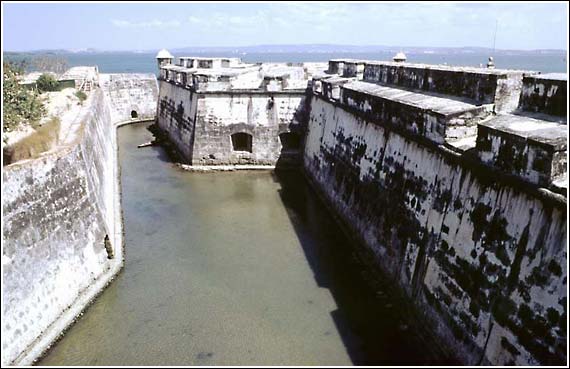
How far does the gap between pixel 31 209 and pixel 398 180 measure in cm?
700

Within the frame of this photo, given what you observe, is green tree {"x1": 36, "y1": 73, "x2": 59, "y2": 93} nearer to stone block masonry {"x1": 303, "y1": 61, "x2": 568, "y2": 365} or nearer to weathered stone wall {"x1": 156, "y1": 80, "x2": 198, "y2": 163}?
weathered stone wall {"x1": 156, "y1": 80, "x2": 198, "y2": 163}

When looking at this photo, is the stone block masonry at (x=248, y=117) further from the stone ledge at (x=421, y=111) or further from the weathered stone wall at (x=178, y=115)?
the stone ledge at (x=421, y=111)

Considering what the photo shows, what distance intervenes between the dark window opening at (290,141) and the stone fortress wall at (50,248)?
8799 millimetres

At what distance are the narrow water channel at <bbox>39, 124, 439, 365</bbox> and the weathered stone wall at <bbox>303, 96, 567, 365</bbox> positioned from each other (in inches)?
35.5

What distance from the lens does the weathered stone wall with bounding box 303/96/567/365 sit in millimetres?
5191

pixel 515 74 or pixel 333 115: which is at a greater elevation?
pixel 515 74

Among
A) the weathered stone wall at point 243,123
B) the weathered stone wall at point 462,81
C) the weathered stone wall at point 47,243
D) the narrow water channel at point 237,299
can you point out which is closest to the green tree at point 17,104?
the weathered stone wall at point 47,243

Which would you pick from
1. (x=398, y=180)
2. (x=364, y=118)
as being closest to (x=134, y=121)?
(x=364, y=118)

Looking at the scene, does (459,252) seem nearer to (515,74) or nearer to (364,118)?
(515,74)

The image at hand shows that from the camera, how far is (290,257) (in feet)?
34.1

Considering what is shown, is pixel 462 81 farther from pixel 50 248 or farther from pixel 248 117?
pixel 248 117

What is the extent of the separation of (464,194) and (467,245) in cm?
83

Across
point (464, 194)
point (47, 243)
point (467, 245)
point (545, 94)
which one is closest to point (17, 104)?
point (47, 243)

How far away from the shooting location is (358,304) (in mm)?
8516
